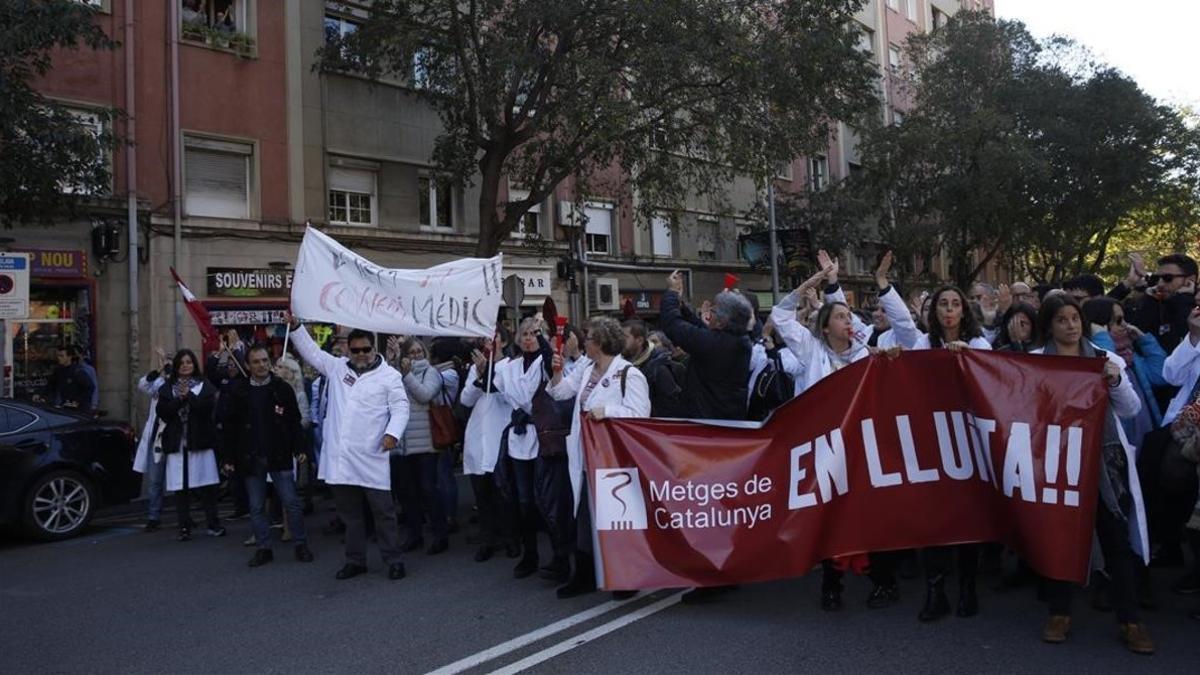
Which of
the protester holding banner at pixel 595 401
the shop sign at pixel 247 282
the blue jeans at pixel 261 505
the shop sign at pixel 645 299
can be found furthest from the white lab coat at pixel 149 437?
the shop sign at pixel 645 299

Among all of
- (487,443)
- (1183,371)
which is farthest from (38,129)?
(1183,371)

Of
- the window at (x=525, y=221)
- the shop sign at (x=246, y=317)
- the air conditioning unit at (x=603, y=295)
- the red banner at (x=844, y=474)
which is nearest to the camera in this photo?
the red banner at (x=844, y=474)

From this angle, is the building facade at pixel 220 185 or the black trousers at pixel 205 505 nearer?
A: the black trousers at pixel 205 505

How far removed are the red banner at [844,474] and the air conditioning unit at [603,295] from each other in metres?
18.4

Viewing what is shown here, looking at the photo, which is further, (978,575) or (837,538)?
(978,575)

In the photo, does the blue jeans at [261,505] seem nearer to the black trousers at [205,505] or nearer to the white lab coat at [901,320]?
the black trousers at [205,505]

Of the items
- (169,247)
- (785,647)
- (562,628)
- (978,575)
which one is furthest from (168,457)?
(169,247)

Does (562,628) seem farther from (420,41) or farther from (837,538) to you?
(420,41)

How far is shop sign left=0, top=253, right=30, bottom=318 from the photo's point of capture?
423 inches

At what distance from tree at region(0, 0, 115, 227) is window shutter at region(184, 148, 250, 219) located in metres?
4.87

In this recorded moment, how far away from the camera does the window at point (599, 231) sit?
24.8m

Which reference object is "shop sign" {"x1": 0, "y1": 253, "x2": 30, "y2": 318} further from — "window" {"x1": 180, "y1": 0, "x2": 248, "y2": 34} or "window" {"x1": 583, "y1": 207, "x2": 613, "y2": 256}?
"window" {"x1": 583, "y1": 207, "x2": 613, "y2": 256}

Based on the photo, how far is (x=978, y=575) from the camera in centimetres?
620

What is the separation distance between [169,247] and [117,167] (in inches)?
60.9
